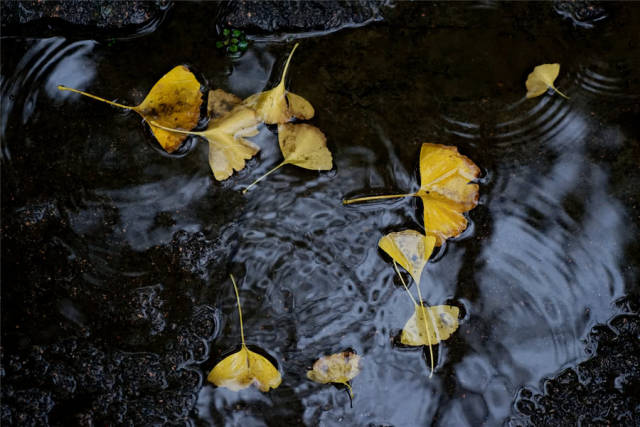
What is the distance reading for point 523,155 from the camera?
2.19 m

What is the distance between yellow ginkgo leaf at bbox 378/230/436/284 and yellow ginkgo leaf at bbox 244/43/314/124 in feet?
2.05

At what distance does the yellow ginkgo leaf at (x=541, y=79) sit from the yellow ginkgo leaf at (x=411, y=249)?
0.75 metres

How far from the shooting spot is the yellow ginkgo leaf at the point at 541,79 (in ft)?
7.16

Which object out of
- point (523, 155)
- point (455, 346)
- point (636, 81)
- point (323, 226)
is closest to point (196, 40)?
point (323, 226)

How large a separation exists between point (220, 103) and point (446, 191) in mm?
993

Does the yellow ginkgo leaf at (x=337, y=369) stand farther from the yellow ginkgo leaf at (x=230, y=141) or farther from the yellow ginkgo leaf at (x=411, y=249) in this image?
the yellow ginkgo leaf at (x=230, y=141)

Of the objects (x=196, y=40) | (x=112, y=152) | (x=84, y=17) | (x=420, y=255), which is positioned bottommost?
(x=420, y=255)

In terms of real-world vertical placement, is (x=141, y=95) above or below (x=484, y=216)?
above

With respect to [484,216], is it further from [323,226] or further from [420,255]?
[323,226]

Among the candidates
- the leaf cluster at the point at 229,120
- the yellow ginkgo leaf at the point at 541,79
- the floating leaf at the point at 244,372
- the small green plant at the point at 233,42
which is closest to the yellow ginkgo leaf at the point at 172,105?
the leaf cluster at the point at 229,120

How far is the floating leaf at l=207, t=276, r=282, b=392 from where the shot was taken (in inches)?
82.4

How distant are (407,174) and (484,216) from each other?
355 mm

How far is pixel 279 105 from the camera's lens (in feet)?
7.14

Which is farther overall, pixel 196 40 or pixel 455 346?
pixel 196 40
